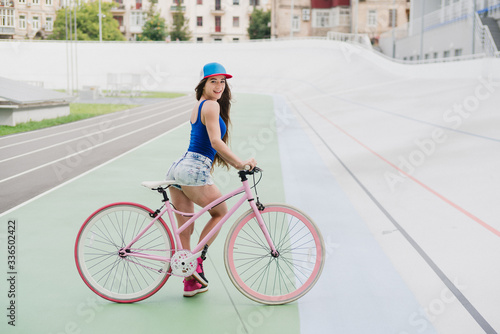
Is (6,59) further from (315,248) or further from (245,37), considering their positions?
(315,248)

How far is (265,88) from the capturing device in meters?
60.2

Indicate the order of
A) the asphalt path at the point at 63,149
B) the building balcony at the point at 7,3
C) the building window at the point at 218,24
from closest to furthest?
the asphalt path at the point at 63,149 → the building balcony at the point at 7,3 → the building window at the point at 218,24

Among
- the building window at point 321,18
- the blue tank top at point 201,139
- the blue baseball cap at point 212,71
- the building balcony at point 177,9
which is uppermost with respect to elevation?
the building balcony at point 177,9

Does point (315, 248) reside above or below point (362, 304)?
above

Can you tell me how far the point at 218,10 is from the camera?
102 meters

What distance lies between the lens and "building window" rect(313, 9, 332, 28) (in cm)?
8475

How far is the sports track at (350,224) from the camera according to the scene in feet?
16.8

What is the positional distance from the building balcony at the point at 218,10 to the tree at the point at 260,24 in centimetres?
662

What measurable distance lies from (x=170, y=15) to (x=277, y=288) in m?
99.4

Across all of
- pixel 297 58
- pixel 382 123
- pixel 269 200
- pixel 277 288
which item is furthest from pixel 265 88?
pixel 277 288

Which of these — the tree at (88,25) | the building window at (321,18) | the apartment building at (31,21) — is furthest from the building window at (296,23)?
the apartment building at (31,21)

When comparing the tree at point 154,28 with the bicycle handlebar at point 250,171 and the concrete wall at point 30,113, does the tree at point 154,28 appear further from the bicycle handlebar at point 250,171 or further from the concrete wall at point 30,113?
the bicycle handlebar at point 250,171

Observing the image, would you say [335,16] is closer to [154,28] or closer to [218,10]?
[218,10]

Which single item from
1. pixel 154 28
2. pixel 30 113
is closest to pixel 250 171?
pixel 30 113
